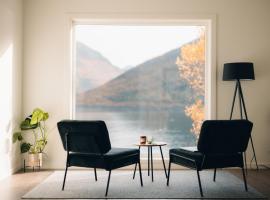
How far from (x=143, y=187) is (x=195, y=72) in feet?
8.10

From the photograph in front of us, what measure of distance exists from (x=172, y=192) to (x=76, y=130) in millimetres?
1332

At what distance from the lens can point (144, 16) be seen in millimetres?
5910

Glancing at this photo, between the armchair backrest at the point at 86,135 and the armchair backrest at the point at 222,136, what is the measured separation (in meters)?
1.11

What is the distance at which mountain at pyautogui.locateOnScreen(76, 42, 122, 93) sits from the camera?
20.2ft

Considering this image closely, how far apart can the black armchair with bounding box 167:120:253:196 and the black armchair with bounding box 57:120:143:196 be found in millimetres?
894

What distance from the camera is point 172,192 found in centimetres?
420

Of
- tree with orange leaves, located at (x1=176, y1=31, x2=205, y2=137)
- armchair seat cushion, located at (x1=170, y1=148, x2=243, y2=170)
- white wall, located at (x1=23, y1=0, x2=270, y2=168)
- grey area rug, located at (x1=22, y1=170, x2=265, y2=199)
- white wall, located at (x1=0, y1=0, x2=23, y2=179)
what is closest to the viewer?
grey area rug, located at (x1=22, y1=170, x2=265, y2=199)

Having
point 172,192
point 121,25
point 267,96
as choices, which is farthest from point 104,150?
point 267,96

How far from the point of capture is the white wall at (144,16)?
19.3ft

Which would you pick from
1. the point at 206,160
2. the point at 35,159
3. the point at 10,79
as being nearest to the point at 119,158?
the point at 206,160

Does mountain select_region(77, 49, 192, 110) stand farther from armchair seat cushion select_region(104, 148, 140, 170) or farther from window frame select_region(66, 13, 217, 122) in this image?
armchair seat cushion select_region(104, 148, 140, 170)

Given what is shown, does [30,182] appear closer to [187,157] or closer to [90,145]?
[90,145]

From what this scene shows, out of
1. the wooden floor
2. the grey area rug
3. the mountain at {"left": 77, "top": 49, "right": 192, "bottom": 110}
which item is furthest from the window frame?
the grey area rug

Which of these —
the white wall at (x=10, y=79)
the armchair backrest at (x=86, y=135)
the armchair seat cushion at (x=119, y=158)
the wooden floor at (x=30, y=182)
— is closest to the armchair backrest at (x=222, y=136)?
the wooden floor at (x=30, y=182)
